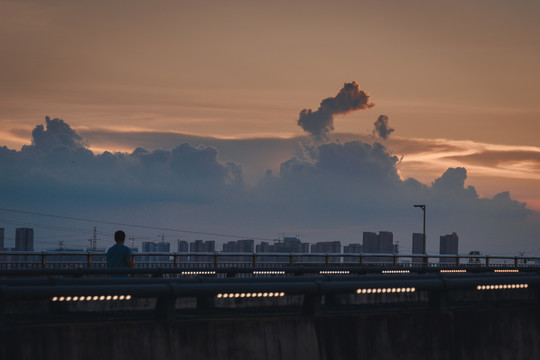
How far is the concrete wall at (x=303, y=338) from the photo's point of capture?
9031 millimetres

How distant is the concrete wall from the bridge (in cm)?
1

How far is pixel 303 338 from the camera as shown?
1066 cm

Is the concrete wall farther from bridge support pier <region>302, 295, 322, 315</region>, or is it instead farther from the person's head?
the person's head

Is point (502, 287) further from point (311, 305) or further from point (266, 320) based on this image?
point (266, 320)

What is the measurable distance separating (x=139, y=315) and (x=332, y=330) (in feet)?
7.73

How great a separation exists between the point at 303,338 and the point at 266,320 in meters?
0.56

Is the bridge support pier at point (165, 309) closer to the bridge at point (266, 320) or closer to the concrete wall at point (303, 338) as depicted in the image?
the bridge at point (266, 320)

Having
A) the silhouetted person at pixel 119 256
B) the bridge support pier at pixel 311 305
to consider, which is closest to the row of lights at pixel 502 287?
the bridge support pier at pixel 311 305

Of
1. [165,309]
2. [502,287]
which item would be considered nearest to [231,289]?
[165,309]

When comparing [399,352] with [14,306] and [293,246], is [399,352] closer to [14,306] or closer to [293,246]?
[14,306]

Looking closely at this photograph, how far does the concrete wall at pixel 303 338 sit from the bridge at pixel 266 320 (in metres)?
0.01

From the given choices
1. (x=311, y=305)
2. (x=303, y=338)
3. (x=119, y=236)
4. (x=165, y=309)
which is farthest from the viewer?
(x=119, y=236)

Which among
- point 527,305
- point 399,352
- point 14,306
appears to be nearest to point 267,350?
point 399,352

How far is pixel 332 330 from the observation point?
35.8 ft
